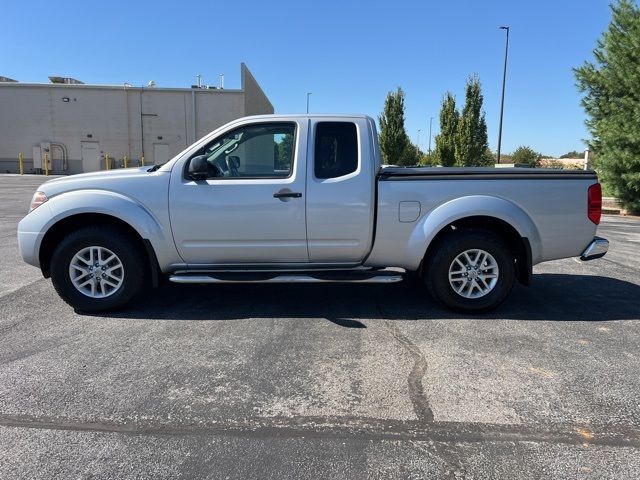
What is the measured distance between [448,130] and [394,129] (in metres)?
6.17

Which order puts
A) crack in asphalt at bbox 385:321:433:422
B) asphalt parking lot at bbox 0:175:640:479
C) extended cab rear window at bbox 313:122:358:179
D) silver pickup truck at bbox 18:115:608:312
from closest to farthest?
1. asphalt parking lot at bbox 0:175:640:479
2. crack in asphalt at bbox 385:321:433:422
3. silver pickup truck at bbox 18:115:608:312
4. extended cab rear window at bbox 313:122:358:179

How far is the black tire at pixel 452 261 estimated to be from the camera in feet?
16.5

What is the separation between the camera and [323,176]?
5.03m

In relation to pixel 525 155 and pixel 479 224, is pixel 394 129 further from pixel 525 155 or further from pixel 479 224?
Answer: pixel 479 224

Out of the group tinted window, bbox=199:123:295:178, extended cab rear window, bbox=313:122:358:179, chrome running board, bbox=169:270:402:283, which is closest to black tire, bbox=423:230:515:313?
chrome running board, bbox=169:270:402:283

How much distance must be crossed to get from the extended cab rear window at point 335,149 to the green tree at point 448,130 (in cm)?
2875

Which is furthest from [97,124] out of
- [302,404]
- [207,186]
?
[302,404]

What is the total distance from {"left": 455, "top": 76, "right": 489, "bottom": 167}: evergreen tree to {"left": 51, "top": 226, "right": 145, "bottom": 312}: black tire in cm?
2866

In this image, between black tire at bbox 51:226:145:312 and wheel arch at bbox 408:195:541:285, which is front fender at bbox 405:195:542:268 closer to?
wheel arch at bbox 408:195:541:285

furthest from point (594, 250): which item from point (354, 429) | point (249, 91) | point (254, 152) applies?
point (249, 91)

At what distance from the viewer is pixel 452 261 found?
5.04 metres

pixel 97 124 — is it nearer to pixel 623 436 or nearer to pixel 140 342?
pixel 140 342

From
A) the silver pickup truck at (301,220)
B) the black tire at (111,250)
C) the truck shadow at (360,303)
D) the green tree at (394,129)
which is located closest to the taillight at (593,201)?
the silver pickup truck at (301,220)

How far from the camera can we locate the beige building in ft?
121
